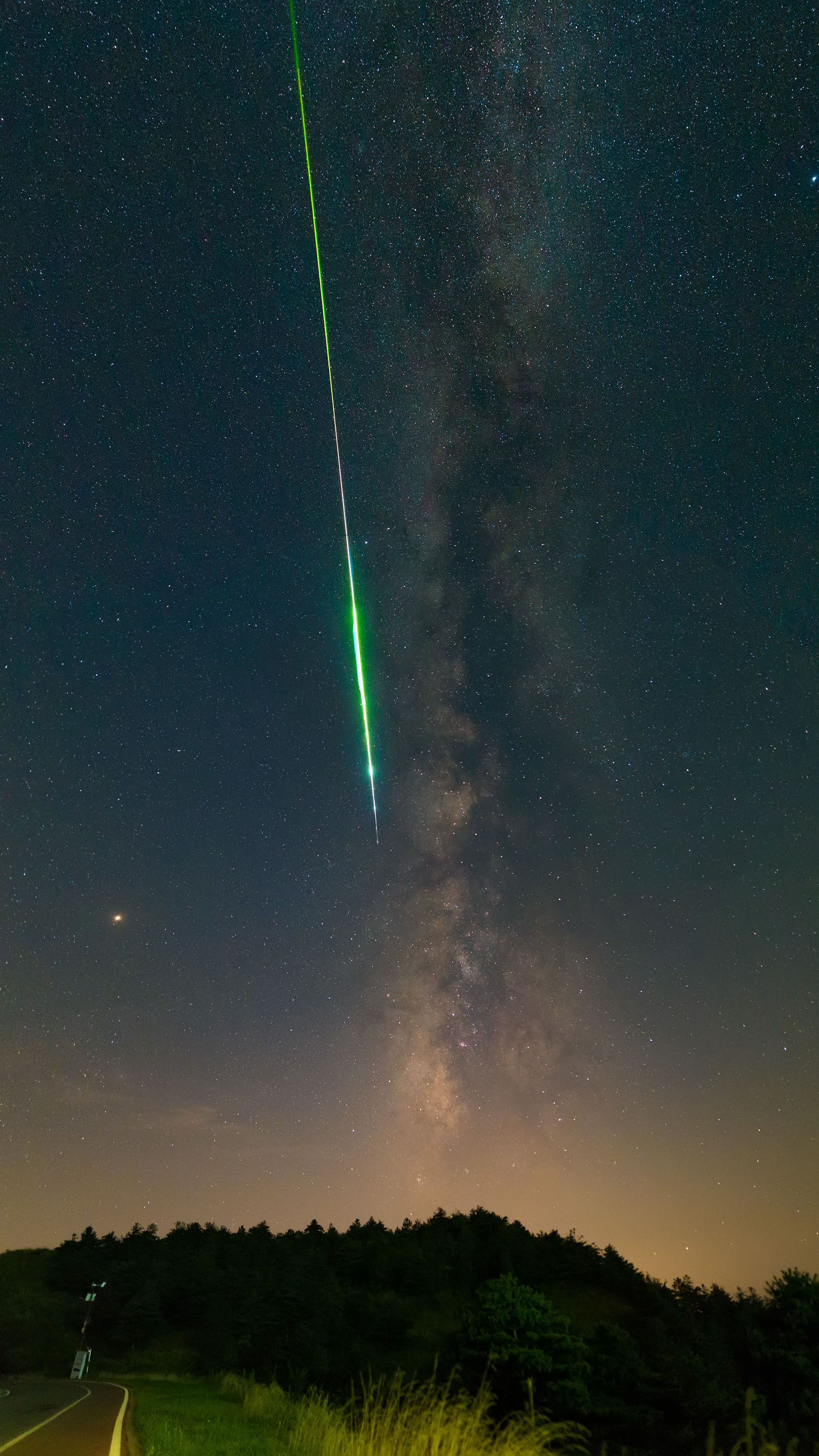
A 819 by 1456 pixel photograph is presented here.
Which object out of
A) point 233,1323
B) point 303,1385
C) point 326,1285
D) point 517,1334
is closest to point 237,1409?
point 303,1385

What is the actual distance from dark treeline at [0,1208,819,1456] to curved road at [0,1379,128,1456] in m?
5.53

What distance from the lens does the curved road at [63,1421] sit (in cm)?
1117

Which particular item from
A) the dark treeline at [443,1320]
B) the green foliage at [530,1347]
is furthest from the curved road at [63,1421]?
the green foliage at [530,1347]

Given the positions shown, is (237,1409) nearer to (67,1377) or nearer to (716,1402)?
(716,1402)

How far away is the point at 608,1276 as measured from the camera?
196 ft

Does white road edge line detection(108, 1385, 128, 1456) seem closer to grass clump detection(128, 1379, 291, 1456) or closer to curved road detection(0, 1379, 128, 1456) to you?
curved road detection(0, 1379, 128, 1456)

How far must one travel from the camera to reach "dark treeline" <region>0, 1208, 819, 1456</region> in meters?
32.5

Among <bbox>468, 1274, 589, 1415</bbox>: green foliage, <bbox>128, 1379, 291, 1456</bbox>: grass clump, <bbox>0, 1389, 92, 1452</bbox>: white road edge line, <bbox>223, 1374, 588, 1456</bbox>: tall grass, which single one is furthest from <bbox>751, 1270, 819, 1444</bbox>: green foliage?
<bbox>223, 1374, 588, 1456</bbox>: tall grass

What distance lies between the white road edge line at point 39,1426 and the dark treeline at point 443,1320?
19.6 ft

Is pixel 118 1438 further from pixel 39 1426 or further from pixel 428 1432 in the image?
pixel 428 1432

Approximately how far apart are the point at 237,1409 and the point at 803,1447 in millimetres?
31948

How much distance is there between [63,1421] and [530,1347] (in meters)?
21.0

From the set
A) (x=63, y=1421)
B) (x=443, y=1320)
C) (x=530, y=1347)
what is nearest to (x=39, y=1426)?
(x=63, y=1421)

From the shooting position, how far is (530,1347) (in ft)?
102
